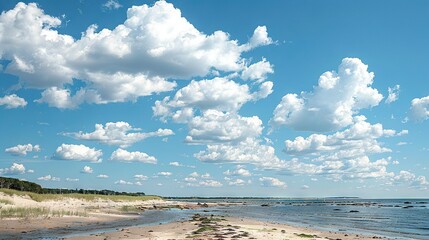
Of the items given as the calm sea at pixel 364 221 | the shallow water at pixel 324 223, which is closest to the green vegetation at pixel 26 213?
the shallow water at pixel 324 223

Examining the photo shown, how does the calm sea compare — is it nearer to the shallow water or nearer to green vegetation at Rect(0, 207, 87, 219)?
the shallow water

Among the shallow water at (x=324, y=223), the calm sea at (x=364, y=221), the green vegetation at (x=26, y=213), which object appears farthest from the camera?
the calm sea at (x=364, y=221)

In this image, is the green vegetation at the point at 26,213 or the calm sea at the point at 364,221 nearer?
the green vegetation at the point at 26,213

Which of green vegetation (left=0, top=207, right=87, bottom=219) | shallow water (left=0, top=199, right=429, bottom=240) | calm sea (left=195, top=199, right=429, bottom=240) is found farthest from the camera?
calm sea (left=195, top=199, right=429, bottom=240)

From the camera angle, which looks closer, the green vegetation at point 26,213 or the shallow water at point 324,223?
the shallow water at point 324,223

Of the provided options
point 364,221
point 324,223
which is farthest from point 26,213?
point 364,221

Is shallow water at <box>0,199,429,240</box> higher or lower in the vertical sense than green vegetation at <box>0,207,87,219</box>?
lower

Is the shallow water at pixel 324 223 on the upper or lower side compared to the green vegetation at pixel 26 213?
lower

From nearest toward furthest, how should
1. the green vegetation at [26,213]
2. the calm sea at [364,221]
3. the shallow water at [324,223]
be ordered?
the shallow water at [324,223]
the green vegetation at [26,213]
the calm sea at [364,221]

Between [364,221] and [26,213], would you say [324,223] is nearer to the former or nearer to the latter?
[364,221]

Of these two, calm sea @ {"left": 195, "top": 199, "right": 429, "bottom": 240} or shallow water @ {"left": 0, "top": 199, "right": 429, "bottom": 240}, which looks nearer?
shallow water @ {"left": 0, "top": 199, "right": 429, "bottom": 240}

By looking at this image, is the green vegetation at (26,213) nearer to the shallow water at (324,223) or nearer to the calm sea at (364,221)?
the shallow water at (324,223)

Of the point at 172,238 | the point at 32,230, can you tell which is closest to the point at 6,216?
the point at 32,230

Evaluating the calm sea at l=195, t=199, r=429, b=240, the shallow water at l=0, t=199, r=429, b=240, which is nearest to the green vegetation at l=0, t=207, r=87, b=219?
the shallow water at l=0, t=199, r=429, b=240
